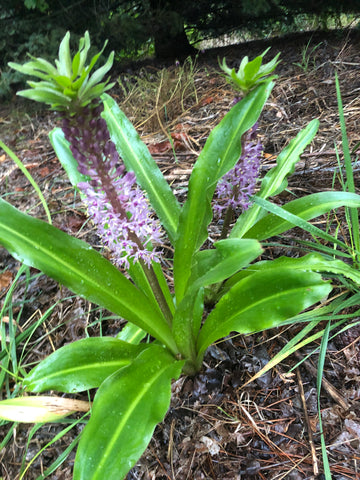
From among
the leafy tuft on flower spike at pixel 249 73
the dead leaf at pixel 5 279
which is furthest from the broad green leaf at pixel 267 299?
the dead leaf at pixel 5 279

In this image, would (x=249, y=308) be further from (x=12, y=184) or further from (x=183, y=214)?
(x=12, y=184)

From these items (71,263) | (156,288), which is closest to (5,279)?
(71,263)

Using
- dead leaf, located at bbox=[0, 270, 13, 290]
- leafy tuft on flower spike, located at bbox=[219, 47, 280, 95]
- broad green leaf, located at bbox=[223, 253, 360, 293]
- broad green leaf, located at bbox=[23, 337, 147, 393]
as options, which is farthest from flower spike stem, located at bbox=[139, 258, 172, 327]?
dead leaf, located at bbox=[0, 270, 13, 290]

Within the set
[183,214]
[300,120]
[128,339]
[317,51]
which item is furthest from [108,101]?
[317,51]

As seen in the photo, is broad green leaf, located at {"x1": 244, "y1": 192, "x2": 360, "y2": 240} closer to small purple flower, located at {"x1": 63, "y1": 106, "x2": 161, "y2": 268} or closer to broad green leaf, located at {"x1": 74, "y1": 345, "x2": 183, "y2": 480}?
small purple flower, located at {"x1": 63, "y1": 106, "x2": 161, "y2": 268}

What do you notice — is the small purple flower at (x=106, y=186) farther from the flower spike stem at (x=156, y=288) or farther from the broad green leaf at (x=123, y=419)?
the broad green leaf at (x=123, y=419)
